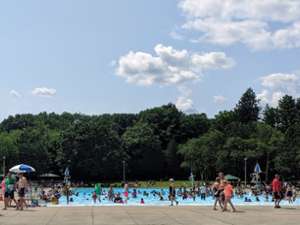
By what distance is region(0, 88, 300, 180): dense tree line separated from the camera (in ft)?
292

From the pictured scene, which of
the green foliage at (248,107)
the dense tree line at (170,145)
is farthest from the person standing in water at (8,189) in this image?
the green foliage at (248,107)

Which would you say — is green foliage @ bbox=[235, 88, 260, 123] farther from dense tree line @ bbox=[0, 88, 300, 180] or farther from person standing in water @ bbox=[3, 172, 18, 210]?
person standing in water @ bbox=[3, 172, 18, 210]

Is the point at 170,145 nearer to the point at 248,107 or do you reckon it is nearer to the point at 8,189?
the point at 248,107

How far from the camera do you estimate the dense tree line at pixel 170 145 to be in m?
88.9

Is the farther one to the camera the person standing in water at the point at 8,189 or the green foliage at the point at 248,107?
the green foliage at the point at 248,107

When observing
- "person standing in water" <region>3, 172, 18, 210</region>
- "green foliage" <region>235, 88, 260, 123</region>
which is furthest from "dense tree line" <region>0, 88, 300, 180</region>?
"person standing in water" <region>3, 172, 18, 210</region>

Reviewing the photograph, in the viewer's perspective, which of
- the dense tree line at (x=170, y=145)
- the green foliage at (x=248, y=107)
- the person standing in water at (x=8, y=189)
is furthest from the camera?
the green foliage at (x=248, y=107)

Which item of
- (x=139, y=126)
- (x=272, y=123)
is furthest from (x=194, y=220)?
(x=272, y=123)

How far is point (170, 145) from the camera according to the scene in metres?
111

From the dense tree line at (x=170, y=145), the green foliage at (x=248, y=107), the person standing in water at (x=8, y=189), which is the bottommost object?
the person standing in water at (x=8, y=189)

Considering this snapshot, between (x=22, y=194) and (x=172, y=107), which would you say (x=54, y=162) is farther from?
(x=22, y=194)

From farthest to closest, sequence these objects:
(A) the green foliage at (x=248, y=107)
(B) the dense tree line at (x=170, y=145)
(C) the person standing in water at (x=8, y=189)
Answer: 1. (A) the green foliage at (x=248, y=107)
2. (B) the dense tree line at (x=170, y=145)
3. (C) the person standing in water at (x=8, y=189)

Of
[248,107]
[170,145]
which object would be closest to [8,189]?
[170,145]

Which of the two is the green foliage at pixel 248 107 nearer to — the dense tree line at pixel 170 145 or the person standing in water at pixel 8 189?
the dense tree line at pixel 170 145
